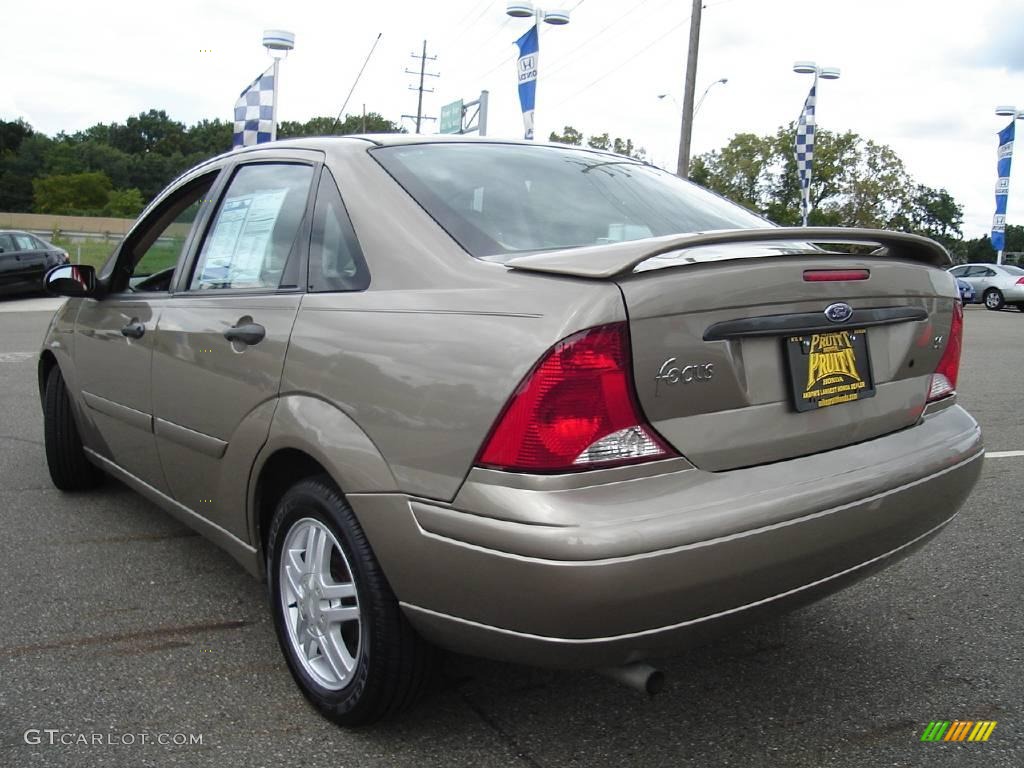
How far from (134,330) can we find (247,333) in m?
0.94

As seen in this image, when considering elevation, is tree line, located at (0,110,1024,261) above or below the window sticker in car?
above

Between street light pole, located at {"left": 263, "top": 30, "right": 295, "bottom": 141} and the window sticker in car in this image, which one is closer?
the window sticker in car

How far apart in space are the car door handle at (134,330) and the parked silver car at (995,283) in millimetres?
26082

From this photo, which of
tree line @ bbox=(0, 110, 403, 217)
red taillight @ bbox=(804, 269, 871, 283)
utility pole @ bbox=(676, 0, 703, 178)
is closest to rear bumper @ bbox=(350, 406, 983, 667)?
red taillight @ bbox=(804, 269, 871, 283)

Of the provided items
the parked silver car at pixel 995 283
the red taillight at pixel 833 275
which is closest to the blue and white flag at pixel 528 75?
the red taillight at pixel 833 275

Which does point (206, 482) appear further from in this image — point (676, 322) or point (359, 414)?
point (676, 322)

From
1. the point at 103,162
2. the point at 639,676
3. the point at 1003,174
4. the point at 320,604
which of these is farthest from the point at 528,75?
the point at 103,162

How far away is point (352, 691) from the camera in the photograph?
2281 millimetres

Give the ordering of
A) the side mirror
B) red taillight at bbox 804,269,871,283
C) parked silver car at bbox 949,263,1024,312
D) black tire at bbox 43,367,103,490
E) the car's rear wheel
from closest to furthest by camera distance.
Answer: red taillight at bbox 804,269,871,283
the side mirror
black tire at bbox 43,367,103,490
parked silver car at bbox 949,263,1024,312
the car's rear wheel

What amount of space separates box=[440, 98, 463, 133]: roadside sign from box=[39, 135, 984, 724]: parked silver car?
726 inches

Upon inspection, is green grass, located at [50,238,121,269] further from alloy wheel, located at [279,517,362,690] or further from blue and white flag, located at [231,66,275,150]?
alloy wheel, located at [279,517,362,690]

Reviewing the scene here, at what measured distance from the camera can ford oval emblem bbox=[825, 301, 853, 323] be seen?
2.16 m

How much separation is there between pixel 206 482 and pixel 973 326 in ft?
59.6

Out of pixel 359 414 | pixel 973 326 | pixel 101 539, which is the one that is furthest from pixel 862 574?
pixel 973 326
